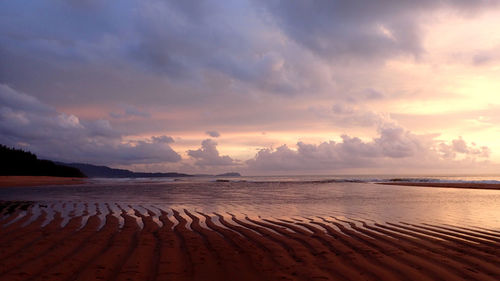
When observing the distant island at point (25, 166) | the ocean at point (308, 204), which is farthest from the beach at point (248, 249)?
the distant island at point (25, 166)

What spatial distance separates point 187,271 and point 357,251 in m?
3.77

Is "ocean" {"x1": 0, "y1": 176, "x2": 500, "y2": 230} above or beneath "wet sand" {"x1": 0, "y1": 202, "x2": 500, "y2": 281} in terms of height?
beneath

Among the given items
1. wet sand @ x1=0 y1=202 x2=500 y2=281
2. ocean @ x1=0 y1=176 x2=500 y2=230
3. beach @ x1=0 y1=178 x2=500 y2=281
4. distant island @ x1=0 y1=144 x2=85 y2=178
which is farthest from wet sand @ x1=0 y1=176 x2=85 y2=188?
wet sand @ x1=0 y1=202 x2=500 y2=281

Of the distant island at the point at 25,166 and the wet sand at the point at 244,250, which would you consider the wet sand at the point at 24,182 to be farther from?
the wet sand at the point at 244,250

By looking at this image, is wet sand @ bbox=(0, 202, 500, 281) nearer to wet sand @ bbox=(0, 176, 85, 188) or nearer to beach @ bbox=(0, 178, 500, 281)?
beach @ bbox=(0, 178, 500, 281)

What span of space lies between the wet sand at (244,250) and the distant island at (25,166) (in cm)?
7860

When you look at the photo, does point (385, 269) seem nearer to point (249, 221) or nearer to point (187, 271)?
point (187, 271)

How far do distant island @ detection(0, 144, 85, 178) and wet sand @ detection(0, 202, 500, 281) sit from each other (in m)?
78.6

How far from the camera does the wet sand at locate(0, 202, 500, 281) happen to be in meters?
5.51

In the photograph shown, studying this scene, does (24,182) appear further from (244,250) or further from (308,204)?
(244,250)

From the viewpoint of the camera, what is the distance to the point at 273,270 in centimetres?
575

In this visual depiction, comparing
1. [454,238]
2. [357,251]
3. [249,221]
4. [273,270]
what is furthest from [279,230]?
[454,238]

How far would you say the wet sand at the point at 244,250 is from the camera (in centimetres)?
551

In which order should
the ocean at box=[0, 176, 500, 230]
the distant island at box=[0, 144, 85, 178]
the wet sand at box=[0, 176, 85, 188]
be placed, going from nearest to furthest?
the ocean at box=[0, 176, 500, 230]
the wet sand at box=[0, 176, 85, 188]
the distant island at box=[0, 144, 85, 178]
